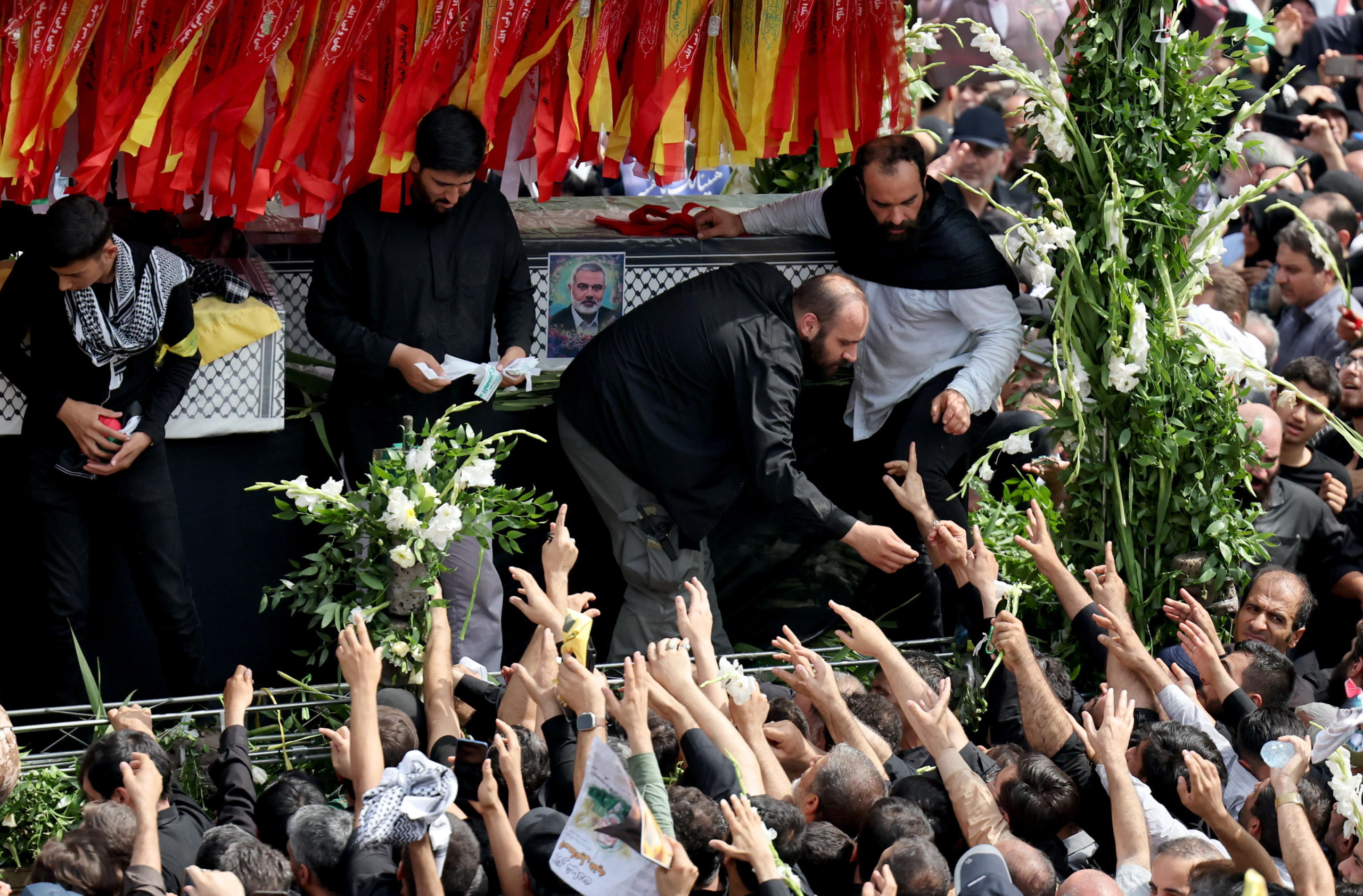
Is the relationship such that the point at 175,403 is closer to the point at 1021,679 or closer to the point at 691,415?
the point at 691,415

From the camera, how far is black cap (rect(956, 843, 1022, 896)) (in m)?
3.69

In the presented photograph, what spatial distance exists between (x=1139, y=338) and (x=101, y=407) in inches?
133

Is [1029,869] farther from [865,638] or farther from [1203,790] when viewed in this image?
[865,638]

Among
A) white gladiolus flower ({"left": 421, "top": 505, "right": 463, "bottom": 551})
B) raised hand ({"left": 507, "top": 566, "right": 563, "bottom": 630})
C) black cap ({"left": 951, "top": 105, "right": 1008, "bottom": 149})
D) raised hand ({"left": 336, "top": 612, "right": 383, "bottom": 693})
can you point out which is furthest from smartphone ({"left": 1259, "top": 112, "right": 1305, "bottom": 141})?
raised hand ({"left": 336, "top": 612, "right": 383, "bottom": 693})

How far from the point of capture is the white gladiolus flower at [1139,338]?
A: 5520mm

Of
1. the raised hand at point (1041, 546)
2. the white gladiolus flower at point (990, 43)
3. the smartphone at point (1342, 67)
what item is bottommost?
the raised hand at point (1041, 546)

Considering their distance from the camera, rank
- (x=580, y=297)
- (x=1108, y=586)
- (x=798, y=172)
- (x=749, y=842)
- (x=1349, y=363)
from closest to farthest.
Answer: (x=749, y=842) → (x=1108, y=586) → (x=580, y=297) → (x=1349, y=363) → (x=798, y=172)

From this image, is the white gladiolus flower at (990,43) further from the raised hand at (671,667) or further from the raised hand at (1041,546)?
the raised hand at (671,667)

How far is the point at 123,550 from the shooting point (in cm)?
536

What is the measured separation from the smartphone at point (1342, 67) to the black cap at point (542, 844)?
8554 mm

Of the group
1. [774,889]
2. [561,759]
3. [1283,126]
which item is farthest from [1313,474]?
[1283,126]

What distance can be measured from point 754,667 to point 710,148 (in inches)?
77.3

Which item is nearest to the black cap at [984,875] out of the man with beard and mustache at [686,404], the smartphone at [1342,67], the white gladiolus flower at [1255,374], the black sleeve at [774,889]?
the black sleeve at [774,889]

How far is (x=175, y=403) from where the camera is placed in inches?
207
